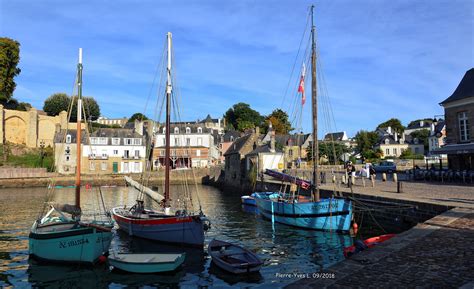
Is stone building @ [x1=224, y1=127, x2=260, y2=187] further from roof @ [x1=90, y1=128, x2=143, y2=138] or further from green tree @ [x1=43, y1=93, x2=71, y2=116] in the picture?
green tree @ [x1=43, y1=93, x2=71, y2=116]

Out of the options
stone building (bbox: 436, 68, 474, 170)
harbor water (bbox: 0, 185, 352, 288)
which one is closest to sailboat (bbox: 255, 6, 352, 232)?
harbor water (bbox: 0, 185, 352, 288)

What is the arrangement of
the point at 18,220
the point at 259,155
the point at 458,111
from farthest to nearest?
the point at 259,155
the point at 458,111
the point at 18,220

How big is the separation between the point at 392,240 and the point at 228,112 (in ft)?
390

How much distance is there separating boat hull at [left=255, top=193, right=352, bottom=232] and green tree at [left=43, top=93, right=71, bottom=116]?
93.7 m

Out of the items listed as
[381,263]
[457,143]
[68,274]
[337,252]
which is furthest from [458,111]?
[68,274]

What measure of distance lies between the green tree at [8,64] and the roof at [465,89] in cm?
7547

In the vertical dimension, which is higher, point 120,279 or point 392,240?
point 392,240

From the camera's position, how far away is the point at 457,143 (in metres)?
30.2

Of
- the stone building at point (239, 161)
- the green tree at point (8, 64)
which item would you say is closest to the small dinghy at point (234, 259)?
the stone building at point (239, 161)

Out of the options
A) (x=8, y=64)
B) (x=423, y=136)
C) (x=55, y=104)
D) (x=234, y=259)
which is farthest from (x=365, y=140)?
A: (x=55, y=104)

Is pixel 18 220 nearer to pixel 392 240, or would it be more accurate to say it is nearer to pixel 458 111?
pixel 392 240

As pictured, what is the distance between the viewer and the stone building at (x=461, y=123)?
94.8ft

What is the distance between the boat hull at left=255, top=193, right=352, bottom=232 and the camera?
19500 millimetres

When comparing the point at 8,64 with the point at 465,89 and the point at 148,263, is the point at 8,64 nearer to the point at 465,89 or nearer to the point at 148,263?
the point at 148,263
